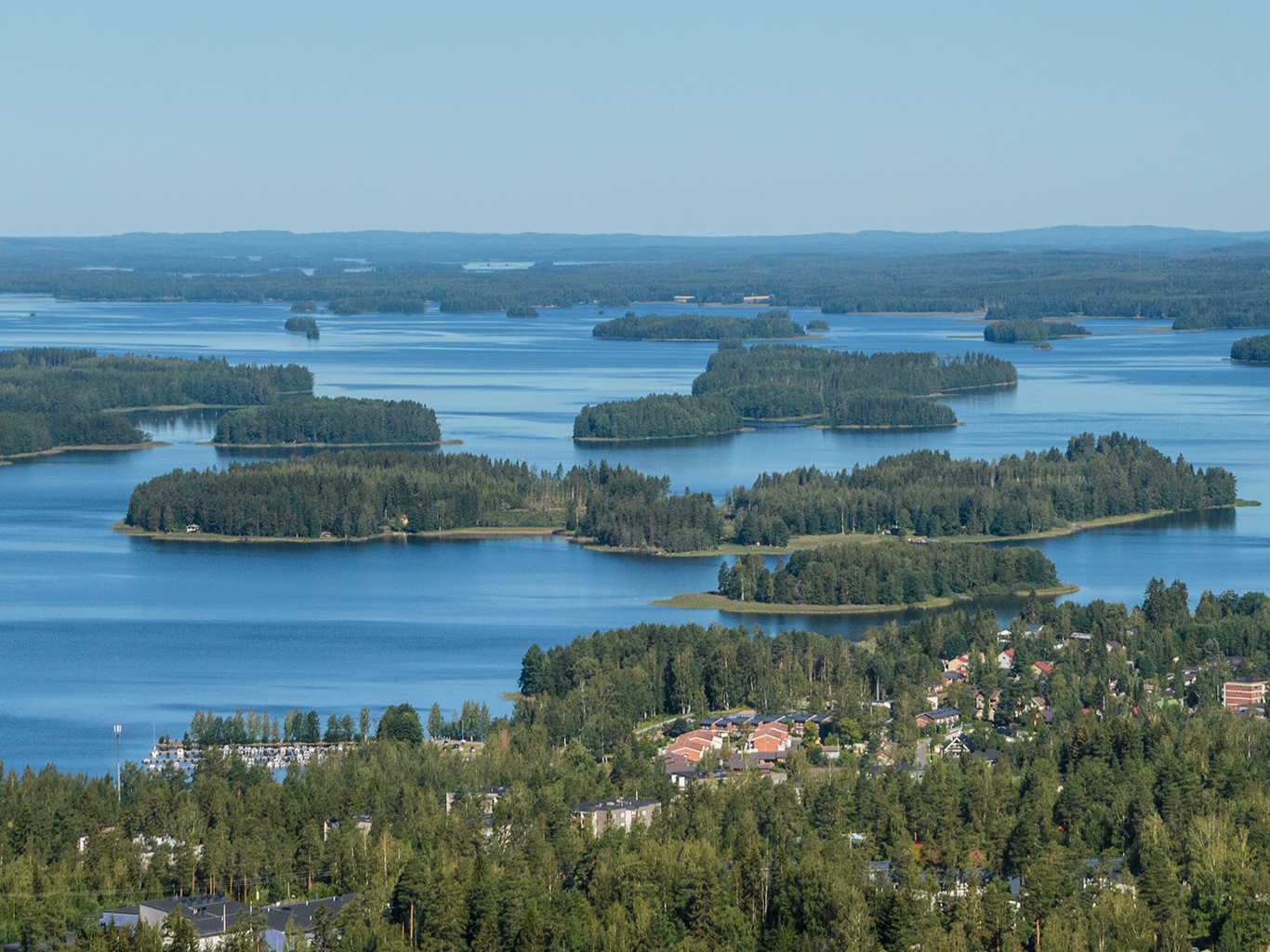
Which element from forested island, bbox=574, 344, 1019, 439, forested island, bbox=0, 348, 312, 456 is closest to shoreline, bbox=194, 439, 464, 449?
forested island, bbox=0, 348, 312, 456

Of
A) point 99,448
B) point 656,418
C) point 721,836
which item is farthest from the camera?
point 656,418

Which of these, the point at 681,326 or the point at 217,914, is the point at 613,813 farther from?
the point at 681,326

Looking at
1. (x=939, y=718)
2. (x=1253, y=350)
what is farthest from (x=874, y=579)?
(x=1253, y=350)

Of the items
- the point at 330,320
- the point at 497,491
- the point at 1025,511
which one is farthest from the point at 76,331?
the point at 1025,511

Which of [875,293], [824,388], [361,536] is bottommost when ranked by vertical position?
[361,536]

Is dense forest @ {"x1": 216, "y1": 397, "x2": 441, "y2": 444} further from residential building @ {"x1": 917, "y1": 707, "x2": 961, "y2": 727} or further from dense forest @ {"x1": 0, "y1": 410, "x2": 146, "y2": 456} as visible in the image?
residential building @ {"x1": 917, "y1": 707, "x2": 961, "y2": 727}

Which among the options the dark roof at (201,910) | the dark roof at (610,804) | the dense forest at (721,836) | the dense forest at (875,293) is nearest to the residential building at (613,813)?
the dark roof at (610,804)

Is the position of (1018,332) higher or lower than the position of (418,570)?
higher

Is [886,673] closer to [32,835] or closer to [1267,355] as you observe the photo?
[32,835]
